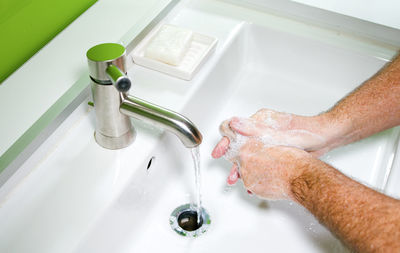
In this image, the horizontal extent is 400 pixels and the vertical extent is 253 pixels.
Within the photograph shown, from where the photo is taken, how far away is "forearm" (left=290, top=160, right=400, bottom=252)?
545 mm

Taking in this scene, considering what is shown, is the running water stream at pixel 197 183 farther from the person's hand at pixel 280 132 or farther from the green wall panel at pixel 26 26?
the green wall panel at pixel 26 26

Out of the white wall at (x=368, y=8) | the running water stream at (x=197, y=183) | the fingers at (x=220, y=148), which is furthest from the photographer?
the white wall at (x=368, y=8)

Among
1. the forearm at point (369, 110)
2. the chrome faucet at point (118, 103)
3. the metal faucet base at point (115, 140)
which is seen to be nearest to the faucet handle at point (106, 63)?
the chrome faucet at point (118, 103)

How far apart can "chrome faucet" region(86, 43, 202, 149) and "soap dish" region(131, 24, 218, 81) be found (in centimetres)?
18

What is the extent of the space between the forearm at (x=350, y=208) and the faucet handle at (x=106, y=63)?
33 cm

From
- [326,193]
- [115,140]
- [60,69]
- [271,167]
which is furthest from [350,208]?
[60,69]

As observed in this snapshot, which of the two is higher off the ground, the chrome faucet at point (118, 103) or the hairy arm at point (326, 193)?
the hairy arm at point (326, 193)

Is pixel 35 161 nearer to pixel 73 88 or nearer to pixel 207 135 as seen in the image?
pixel 73 88

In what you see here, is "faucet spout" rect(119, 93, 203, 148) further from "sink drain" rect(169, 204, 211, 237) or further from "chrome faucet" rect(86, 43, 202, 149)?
"sink drain" rect(169, 204, 211, 237)

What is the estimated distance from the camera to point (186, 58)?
0.83 metres

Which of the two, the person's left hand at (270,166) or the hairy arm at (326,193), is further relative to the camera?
the person's left hand at (270,166)

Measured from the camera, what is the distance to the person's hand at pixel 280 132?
744mm

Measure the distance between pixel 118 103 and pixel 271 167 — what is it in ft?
0.91

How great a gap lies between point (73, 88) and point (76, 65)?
0.07 meters
